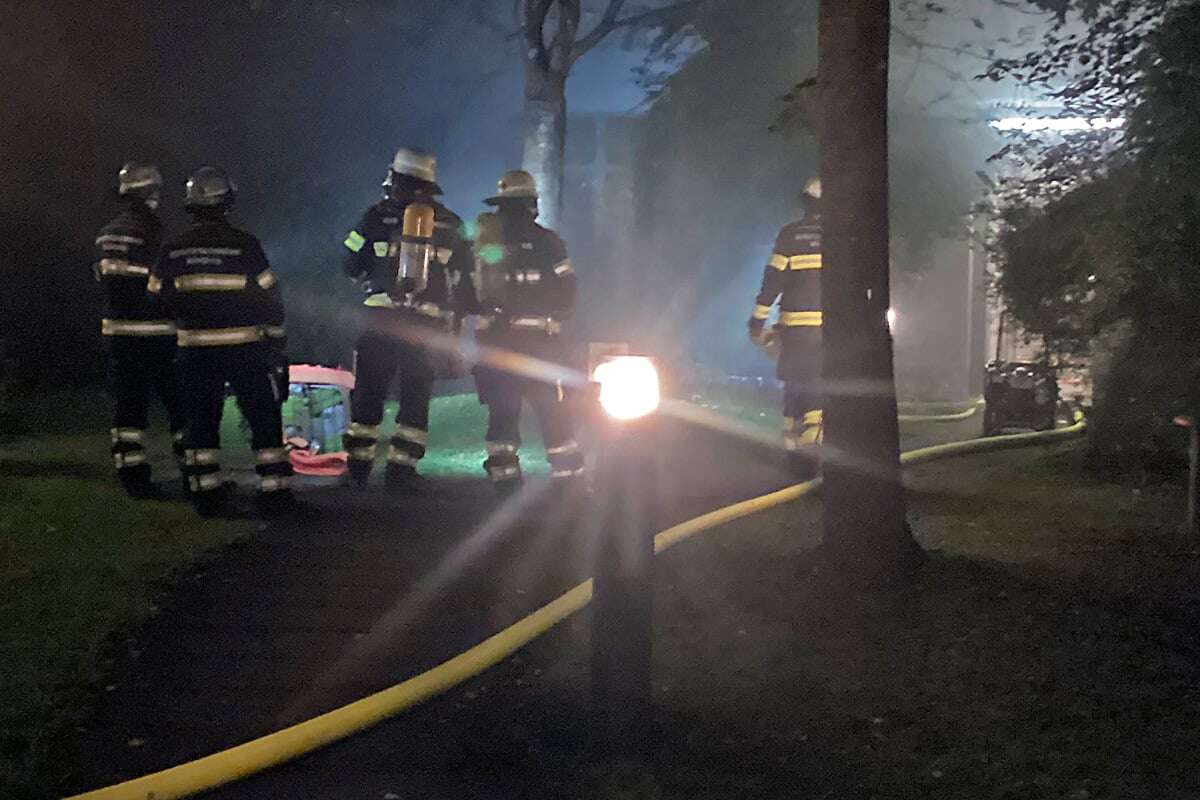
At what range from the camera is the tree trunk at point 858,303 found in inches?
206

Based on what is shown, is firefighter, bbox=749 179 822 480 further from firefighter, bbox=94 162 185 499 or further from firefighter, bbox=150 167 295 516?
firefighter, bbox=94 162 185 499

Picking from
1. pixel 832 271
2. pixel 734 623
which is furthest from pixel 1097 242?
pixel 734 623

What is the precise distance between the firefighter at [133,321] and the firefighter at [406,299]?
3.70 ft

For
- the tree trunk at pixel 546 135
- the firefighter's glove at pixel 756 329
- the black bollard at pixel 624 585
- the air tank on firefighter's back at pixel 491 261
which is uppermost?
the tree trunk at pixel 546 135

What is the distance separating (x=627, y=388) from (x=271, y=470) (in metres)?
3.49

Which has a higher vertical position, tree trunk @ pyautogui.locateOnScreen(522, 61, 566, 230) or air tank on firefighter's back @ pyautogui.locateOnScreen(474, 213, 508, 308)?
tree trunk @ pyautogui.locateOnScreen(522, 61, 566, 230)

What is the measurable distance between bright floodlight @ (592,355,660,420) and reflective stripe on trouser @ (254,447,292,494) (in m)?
3.40

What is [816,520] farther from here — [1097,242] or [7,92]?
[7,92]

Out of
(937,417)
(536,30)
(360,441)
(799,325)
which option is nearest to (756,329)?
(799,325)

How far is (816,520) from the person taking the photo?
6809 mm

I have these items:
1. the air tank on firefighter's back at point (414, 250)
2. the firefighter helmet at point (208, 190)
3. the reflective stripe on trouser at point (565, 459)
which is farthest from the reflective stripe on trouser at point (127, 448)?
the reflective stripe on trouser at point (565, 459)

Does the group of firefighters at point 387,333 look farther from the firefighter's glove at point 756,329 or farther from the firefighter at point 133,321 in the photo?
the firefighter's glove at point 756,329

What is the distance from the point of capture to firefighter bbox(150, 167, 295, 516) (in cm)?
647

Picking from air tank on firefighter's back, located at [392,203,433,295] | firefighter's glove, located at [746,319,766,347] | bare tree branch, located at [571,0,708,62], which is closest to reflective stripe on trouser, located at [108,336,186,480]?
air tank on firefighter's back, located at [392,203,433,295]
